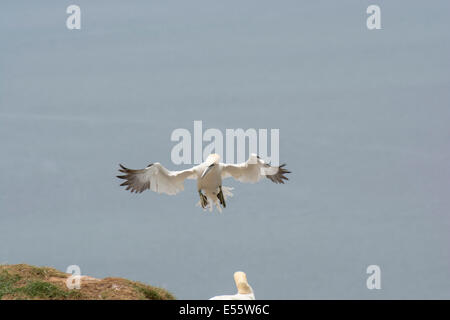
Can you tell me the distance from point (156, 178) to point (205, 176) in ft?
6.01

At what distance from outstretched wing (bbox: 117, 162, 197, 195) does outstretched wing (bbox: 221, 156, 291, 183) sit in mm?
1322

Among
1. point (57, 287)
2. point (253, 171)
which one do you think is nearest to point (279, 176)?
point (253, 171)

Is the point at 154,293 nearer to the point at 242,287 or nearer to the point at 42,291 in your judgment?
the point at 42,291

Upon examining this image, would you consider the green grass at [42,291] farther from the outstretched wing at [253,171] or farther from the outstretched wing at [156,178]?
the outstretched wing at [253,171]

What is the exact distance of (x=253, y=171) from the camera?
3098 centimetres

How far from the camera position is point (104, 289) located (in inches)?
1059

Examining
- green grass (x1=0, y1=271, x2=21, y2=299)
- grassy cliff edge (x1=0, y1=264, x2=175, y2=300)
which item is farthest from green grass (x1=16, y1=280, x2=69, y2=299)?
green grass (x1=0, y1=271, x2=21, y2=299)

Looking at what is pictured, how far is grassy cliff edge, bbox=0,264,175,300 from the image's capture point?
2620 cm

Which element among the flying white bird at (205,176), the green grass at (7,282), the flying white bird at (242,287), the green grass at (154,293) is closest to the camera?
the flying white bird at (242,287)

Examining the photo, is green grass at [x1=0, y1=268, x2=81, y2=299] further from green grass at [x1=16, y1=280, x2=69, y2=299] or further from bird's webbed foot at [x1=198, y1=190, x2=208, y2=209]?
bird's webbed foot at [x1=198, y1=190, x2=208, y2=209]

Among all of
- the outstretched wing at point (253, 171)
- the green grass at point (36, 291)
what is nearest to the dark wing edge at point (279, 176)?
the outstretched wing at point (253, 171)

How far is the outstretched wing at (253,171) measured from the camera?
101 feet
